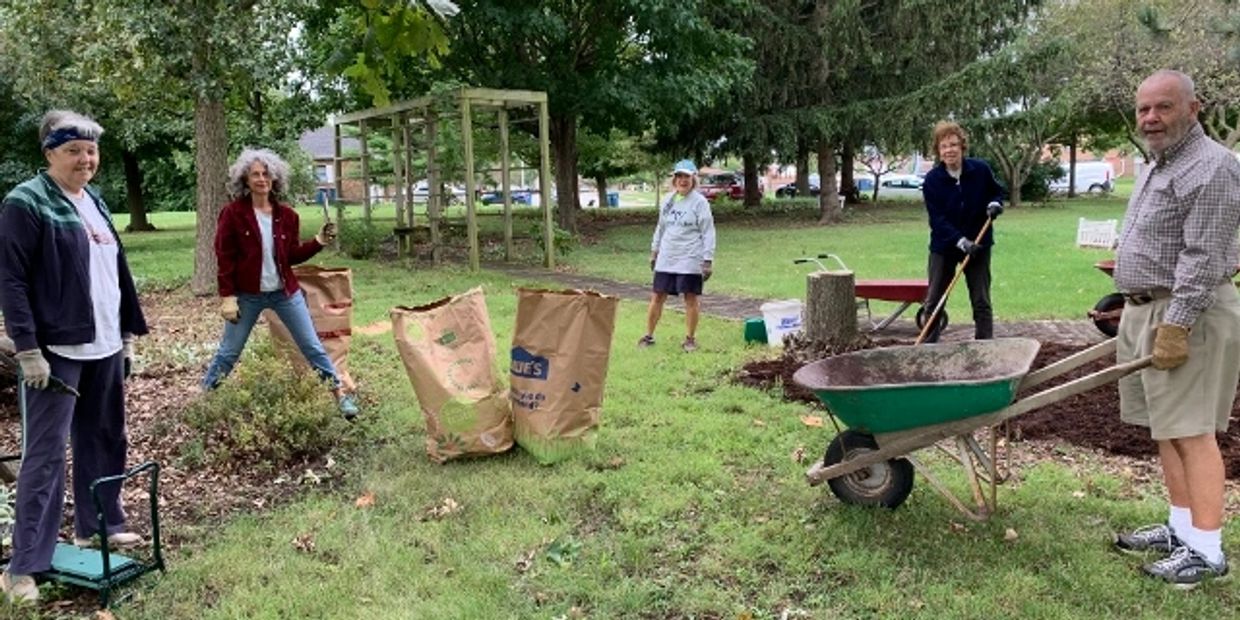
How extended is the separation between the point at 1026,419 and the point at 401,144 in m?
12.3

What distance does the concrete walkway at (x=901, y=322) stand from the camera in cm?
764

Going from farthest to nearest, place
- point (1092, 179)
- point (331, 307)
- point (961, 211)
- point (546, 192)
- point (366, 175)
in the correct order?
point (1092, 179)
point (366, 175)
point (546, 192)
point (961, 211)
point (331, 307)

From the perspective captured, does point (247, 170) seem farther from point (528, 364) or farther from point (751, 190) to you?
point (751, 190)

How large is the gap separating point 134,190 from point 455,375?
83.5 ft

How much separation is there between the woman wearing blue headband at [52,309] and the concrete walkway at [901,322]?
6071mm

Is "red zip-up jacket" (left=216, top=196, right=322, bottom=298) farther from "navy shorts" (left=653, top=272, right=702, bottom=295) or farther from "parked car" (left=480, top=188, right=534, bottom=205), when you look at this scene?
"parked car" (left=480, top=188, right=534, bottom=205)

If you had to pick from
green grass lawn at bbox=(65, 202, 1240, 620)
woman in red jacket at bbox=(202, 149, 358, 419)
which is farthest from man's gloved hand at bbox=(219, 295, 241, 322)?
green grass lawn at bbox=(65, 202, 1240, 620)

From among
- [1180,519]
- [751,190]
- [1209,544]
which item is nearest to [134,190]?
[751,190]

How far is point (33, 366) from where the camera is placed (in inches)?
122

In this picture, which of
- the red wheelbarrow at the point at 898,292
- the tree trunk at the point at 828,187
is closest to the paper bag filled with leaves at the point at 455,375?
the red wheelbarrow at the point at 898,292

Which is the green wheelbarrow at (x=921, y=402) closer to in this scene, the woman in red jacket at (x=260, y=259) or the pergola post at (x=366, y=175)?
the woman in red jacket at (x=260, y=259)

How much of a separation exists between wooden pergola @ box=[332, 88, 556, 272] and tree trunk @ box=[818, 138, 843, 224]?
11.3 metres

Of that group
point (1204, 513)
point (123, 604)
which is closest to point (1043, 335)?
point (1204, 513)

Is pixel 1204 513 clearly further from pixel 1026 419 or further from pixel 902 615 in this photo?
pixel 1026 419
